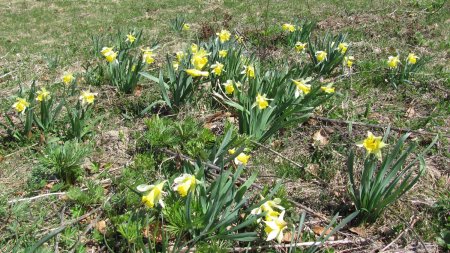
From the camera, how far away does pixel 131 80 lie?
346 cm

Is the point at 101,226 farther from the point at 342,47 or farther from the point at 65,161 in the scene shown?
the point at 342,47

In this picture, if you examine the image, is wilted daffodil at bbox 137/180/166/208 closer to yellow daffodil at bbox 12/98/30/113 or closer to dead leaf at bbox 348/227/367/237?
dead leaf at bbox 348/227/367/237

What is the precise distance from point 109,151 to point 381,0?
6286 millimetres

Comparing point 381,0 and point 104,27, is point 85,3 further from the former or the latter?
point 381,0

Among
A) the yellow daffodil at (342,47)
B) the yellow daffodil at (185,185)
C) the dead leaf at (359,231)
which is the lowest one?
the dead leaf at (359,231)

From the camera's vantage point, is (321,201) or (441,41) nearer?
(321,201)

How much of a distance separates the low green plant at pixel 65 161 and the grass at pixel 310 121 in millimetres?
109

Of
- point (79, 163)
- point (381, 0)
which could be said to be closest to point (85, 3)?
point (381, 0)

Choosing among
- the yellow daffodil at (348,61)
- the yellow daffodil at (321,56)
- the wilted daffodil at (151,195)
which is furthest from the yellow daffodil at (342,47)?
the wilted daffodil at (151,195)

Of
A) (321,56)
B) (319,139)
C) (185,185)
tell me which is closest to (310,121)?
(319,139)

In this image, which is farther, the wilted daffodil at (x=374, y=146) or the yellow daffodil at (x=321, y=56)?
the yellow daffodil at (x=321, y=56)

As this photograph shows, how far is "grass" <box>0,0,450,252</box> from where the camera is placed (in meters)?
2.14

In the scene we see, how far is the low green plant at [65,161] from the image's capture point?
7.60 ft

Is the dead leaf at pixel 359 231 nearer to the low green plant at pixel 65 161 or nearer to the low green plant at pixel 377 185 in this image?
the low green plant at pixel 377 185
